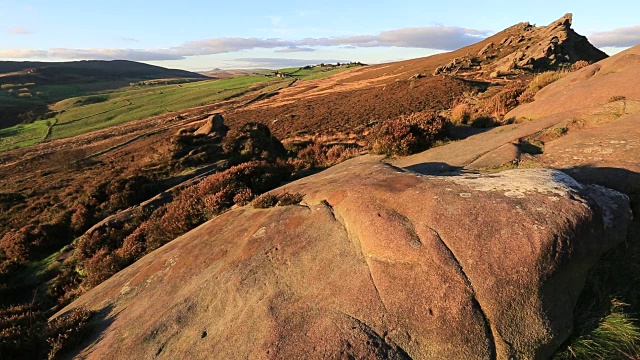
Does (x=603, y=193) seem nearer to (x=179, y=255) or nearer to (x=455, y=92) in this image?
(x=179, y=255)

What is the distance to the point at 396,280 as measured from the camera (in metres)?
4.92

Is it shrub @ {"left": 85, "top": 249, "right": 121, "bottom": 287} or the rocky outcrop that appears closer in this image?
shrub @ {"left": 85, "top": 249, "right": 121, "bottom": 287}

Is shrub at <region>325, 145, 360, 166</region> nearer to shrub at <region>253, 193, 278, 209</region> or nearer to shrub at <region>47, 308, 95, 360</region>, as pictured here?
shrub at <region>253, 193, 278, 209</region>

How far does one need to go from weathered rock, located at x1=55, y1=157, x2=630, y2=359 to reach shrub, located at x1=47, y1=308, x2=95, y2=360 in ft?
1.45

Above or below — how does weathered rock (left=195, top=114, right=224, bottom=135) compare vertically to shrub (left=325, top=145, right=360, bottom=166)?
below

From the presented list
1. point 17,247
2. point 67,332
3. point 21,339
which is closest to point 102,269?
point 21,339

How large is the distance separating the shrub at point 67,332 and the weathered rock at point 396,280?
442 mm

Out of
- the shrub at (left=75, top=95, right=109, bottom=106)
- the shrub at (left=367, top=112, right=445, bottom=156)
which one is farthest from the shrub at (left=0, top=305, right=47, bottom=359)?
the shrub at (left=75, top=95, right=109, bottom=106)

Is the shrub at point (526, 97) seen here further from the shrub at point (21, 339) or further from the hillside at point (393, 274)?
the shrub at point (21, 339)

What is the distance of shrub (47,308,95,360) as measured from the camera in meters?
6.05

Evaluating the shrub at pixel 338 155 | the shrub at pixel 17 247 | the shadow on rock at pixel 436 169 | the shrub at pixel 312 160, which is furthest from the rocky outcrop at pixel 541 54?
the shrub at pixel 17 247

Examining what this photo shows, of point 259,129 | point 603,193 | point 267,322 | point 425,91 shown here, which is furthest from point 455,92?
point 267,322

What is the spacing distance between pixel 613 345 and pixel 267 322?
493cm

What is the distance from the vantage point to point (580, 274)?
5.27 metres
